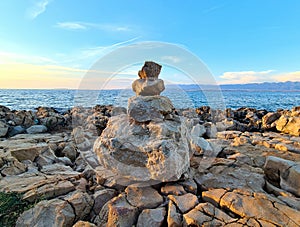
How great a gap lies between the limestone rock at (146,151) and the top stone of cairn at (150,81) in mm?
1075

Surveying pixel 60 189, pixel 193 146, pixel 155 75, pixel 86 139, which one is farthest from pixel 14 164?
pixel 193 146

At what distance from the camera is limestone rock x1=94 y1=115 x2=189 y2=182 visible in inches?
173

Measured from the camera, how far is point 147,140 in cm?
477

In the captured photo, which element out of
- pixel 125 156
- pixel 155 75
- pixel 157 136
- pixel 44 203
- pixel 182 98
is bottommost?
pixel 44 203

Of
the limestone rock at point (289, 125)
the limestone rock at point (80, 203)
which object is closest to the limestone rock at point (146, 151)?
the limestone rock at point (80, 203)

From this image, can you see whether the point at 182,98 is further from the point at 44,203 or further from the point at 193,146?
the point at 44,203

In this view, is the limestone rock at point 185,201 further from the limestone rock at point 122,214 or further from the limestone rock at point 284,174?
the limestone rock at point 284,174

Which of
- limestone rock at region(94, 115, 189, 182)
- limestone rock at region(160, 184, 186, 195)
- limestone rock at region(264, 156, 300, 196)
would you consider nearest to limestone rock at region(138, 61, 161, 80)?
limestone rock at region(94, 115, 189, 182)

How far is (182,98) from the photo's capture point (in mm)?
6773

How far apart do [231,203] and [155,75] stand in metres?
3.72

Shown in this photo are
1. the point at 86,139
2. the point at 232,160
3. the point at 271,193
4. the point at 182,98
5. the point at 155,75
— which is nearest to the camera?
the point at 271,193

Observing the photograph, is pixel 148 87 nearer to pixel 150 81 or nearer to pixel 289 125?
pixel 150 81

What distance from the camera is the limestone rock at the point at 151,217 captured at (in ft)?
12.2

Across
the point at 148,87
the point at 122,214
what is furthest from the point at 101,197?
the point at 148,87
